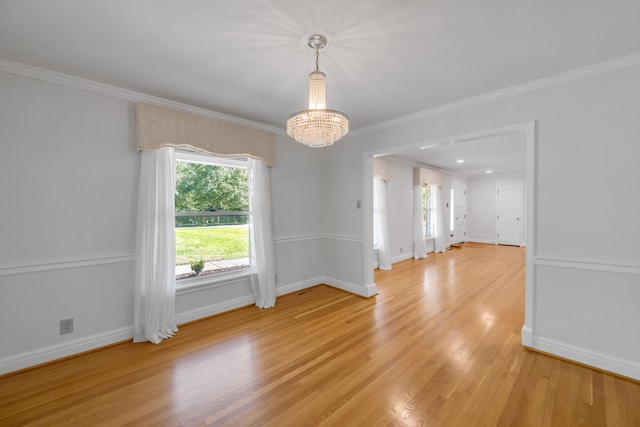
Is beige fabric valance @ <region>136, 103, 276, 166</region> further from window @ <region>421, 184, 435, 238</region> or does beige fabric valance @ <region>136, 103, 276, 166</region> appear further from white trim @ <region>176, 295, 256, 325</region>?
window @ <region>421, 184, 435, 238</region>

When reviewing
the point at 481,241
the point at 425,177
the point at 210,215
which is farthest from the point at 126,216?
the point at 481,241

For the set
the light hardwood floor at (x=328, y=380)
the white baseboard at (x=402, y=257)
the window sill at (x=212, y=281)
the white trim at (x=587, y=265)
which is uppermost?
the white trim at (x=587, y=265)

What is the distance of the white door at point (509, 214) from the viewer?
8.48 metres

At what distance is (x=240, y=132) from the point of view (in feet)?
11.4

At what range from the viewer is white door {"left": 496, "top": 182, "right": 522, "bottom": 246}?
334 inches

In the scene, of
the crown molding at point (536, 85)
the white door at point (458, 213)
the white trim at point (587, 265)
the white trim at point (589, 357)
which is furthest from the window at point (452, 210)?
the white trim at point (589, 357)

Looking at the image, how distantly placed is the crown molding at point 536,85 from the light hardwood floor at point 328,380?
8.35ft

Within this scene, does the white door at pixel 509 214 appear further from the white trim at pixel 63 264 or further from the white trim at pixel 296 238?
the white trim at pixel 63 264

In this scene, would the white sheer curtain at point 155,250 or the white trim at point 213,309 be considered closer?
the white sheer curtain at point 155,250

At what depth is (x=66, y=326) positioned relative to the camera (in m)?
2.44

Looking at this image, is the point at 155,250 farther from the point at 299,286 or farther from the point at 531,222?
the point at 531,222

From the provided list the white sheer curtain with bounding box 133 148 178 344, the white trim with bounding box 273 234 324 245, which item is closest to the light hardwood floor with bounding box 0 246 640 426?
the white sheer curtain with bounding box 133 148 178 344

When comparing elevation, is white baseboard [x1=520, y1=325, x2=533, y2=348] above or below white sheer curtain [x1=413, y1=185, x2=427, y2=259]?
below

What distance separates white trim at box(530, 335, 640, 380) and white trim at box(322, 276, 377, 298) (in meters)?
1.98
